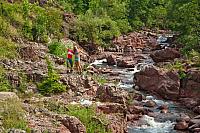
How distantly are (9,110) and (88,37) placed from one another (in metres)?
32.5

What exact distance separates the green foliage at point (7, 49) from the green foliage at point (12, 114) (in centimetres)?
1145

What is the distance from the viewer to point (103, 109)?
19.6 m

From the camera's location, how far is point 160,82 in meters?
28.3

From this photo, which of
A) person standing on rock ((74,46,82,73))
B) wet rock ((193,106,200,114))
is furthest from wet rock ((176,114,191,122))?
person standing on rock ((74,46,82,73))

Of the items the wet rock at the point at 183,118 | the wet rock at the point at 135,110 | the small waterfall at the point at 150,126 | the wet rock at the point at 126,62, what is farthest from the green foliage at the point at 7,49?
the wet rock at the point at 126,62

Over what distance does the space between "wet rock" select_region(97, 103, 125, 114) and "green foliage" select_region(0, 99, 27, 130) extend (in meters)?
5.37

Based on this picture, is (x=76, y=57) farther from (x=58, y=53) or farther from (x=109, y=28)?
(x=109, y=28)

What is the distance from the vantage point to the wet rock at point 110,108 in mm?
19562

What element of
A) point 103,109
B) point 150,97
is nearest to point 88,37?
point 150,97

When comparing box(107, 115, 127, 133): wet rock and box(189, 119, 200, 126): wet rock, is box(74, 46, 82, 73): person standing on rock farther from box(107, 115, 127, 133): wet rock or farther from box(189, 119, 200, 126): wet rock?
box(189, 119, 200, 126): wet rock

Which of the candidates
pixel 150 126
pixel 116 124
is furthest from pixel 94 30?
pixel 116 124

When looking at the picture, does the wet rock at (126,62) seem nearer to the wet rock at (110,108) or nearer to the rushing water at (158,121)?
the rushing water at (158,121)

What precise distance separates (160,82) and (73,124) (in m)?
13.7

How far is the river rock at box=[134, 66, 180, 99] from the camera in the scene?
2773 centimetres
